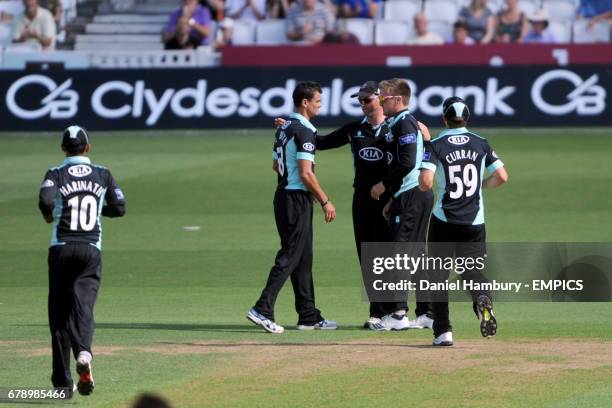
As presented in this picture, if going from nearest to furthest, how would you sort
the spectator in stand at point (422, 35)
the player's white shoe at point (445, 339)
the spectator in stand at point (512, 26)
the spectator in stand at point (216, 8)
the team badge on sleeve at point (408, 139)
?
the player's white shoe at point (445, 339) < the team badge on sleeve at point (408, 139) < the spectator in stand at point (422, 35) < the spectator in stand at point (512, 26) < the spectator in stand at point (216, 8)

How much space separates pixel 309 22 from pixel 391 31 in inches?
73.7

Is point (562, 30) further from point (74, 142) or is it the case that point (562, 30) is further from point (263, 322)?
point (74, 142)

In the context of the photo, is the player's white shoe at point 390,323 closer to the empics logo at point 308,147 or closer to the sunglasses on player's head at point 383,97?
the empics logo at point 308,147

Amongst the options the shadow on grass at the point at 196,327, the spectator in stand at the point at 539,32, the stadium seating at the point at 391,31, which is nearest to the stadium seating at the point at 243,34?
the stadium seating at the point at 391,31

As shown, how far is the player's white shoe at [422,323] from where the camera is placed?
11738 millimetres

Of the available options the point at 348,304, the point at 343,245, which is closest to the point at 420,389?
the point at 348,304

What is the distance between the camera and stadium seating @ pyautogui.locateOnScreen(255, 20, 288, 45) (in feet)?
99.9

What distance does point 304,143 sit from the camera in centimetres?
1145

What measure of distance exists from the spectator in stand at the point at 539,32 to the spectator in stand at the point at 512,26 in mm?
149

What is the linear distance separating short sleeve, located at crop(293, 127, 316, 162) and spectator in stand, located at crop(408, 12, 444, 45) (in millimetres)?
17651

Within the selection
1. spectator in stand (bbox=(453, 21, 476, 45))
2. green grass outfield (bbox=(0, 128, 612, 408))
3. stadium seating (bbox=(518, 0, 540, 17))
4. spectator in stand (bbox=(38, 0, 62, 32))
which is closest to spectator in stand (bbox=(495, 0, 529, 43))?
spectator in stand (bbox=(453, 21, 476, 45))

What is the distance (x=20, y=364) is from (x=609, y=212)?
1064 cm

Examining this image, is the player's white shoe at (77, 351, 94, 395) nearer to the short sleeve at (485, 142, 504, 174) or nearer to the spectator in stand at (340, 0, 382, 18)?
the short sleeve at (485, 142, 504, 174)

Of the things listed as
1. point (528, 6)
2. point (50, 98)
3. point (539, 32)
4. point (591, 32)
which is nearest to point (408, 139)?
point (50, 98)
